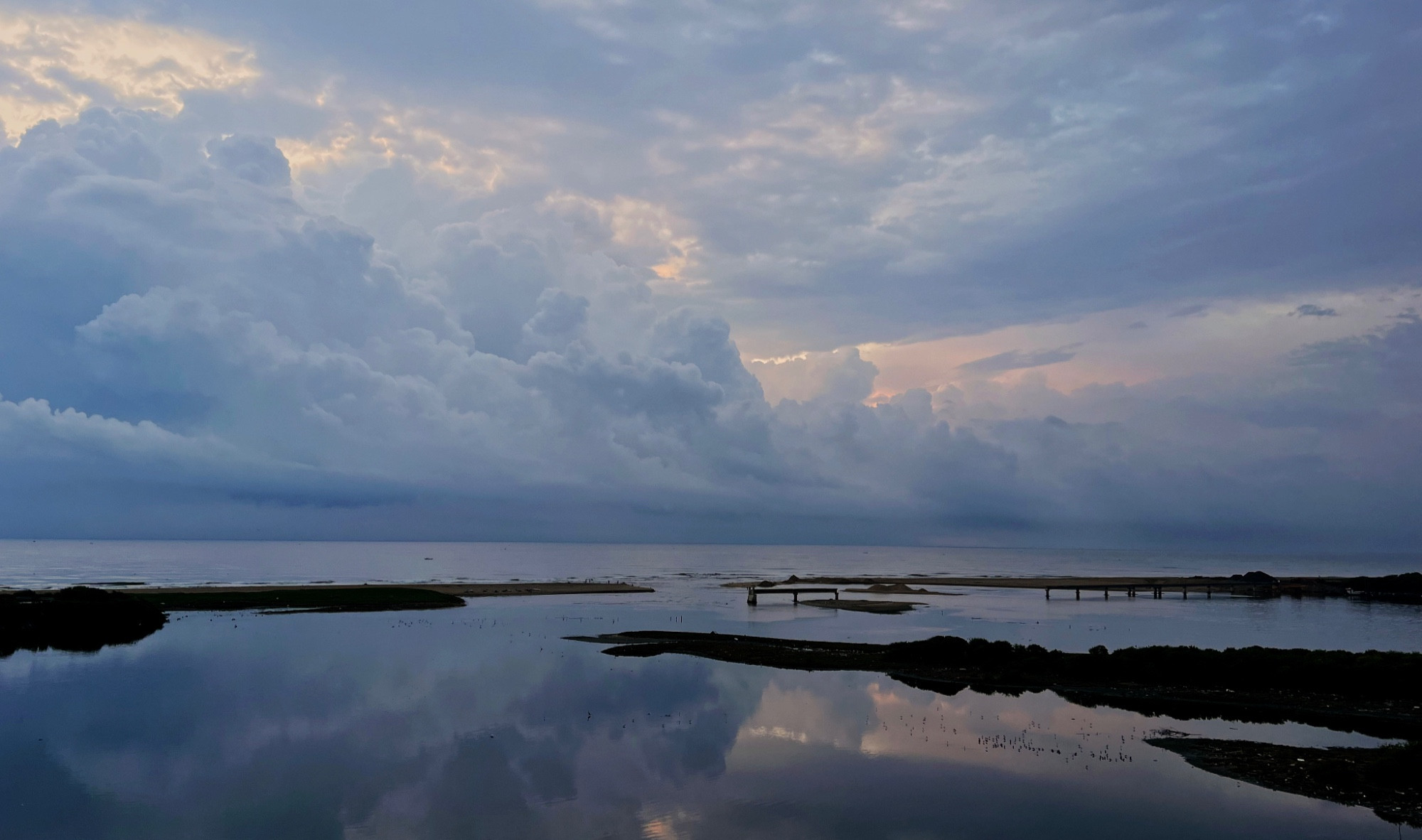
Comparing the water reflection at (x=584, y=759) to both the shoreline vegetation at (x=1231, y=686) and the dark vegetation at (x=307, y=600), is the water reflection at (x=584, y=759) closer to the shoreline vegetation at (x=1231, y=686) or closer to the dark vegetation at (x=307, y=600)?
the shoreline vegetation at (x=1231, y=686)

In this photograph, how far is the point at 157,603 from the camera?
263 feet

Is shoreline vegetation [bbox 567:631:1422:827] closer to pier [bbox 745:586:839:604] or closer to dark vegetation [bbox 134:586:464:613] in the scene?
pier [bbox 745:586:839:604]

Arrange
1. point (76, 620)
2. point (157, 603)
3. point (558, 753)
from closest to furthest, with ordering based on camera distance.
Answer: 1. point (558, 753)
2. point (76, 620)
3. point (157, 603)

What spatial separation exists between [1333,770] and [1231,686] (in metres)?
17.4

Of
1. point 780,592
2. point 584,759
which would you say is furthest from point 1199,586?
point 584,759

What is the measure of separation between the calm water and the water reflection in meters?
0.12

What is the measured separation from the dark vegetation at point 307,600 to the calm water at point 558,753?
27570mm

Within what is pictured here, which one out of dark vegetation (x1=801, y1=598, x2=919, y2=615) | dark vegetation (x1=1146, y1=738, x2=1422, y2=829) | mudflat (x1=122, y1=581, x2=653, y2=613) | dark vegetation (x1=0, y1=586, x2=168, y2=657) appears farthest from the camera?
dark vegetation (x1=801, y1=598, x2=919, y2=615)

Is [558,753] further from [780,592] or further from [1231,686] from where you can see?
[780,592]

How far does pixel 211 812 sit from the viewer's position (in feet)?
77.7

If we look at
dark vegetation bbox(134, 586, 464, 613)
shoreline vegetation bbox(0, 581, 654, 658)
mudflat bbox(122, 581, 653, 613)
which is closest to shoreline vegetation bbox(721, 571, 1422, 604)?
shoreline vegetation bbox(0, 581, 654, 658)

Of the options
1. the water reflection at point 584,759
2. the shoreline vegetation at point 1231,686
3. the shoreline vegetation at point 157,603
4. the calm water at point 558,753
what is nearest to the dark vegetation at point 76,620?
the shoreline vegetation at point 157,603

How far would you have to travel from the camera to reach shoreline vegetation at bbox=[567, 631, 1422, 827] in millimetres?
26172

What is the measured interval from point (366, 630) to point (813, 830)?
5614 cm
